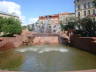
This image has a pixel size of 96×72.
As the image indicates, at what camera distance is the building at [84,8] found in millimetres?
57188

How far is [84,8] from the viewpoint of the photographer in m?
59.1

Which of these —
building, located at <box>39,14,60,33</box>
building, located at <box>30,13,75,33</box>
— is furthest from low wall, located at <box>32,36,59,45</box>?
building, located at <box>30,13,75,33</box>

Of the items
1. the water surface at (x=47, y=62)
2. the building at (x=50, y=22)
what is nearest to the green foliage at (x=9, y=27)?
the water surface at (x=47, y=62)

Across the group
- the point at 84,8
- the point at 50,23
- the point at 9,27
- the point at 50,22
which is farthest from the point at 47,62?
the point at 50,22

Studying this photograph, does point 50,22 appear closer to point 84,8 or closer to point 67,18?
point 67,18

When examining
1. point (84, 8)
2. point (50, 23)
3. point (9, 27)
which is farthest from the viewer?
point (50, 23)

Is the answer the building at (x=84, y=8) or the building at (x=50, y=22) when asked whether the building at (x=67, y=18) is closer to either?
the building at (x=50, y=22)

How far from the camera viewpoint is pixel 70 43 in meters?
34.7

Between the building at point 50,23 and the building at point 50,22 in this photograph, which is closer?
the building at point 50,23

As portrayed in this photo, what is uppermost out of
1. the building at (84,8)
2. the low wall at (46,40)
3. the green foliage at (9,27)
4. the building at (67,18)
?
the building at (84,8)

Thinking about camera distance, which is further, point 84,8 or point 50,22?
point 50,22

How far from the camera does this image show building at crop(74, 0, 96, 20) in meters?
57.2

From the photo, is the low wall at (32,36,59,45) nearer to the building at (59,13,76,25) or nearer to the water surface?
the building at (59,13,76,25)

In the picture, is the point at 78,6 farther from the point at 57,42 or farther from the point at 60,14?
the point at 57,42
